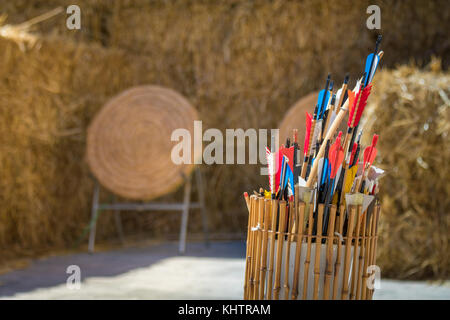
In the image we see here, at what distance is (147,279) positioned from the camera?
2.52 m

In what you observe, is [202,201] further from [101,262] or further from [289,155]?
[289,155]

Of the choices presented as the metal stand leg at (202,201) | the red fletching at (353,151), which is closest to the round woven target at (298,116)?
the metal stand leg at (202,201)

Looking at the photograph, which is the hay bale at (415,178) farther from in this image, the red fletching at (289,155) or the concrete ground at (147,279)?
the red fletching at (289,155)

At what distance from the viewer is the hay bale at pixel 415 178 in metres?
2.51

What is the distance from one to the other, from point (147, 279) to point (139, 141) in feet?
4.13

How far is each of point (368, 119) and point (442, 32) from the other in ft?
4.79

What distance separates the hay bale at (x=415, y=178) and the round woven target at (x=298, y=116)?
3.37 feet

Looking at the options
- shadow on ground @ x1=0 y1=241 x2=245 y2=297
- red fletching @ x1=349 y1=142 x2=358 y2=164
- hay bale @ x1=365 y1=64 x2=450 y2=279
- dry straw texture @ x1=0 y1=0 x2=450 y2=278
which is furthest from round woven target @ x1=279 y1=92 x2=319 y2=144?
red fletching @ x1=349 y1=142 x2=358 y2=164

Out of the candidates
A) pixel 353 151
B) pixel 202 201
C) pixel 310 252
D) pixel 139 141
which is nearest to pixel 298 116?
pixel 202 201

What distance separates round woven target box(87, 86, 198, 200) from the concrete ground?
436mm

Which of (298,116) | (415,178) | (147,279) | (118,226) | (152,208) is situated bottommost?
(147,279)

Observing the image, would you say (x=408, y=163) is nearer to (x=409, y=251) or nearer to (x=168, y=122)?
(x=409, y=251)
